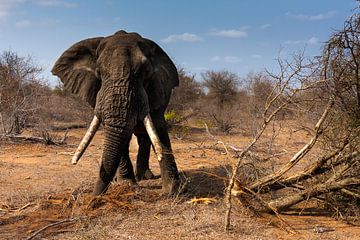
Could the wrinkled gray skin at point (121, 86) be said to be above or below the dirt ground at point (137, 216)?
above

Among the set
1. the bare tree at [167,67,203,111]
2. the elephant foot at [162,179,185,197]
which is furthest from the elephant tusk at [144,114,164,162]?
the bare tree at [167,67,203,111]

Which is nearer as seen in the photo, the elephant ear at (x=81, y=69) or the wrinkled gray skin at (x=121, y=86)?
the wrinkled gray skin at (x=121, y=86)

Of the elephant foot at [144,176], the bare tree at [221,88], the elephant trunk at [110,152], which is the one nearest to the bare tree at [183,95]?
the bare tree at [221,88]

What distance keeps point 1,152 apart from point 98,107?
6.24 m

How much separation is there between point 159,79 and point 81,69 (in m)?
1.29

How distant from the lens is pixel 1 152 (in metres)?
11.0

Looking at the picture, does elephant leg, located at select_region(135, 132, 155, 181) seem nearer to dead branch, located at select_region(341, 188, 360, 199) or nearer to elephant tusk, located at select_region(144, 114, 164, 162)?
elephant tusk, located at select_region(144, 114, 164, 162)

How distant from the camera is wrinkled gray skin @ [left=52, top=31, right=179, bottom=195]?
5684 millimetres

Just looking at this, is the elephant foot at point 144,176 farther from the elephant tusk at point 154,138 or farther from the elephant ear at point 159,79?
the elephant tusk at point 154,138

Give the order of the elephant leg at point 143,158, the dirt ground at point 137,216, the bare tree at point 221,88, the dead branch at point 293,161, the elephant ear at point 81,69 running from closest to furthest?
the dirt ground at point 137,216
the dead branch at point 293,161
the elephant ear at point 81,69
the elephant leg at point 143,158
the bare tree at point 221,88

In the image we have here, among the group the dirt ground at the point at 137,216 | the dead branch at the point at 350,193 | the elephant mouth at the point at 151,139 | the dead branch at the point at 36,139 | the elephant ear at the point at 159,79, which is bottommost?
the dirt ground at the point at 137,216

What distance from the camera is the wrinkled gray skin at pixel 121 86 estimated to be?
18.6ft

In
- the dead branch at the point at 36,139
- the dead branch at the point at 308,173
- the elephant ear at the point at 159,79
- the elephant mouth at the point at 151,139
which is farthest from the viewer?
the dead branch at the point at 36,139

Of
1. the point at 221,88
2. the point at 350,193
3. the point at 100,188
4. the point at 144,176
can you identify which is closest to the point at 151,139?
the point at 100,188
